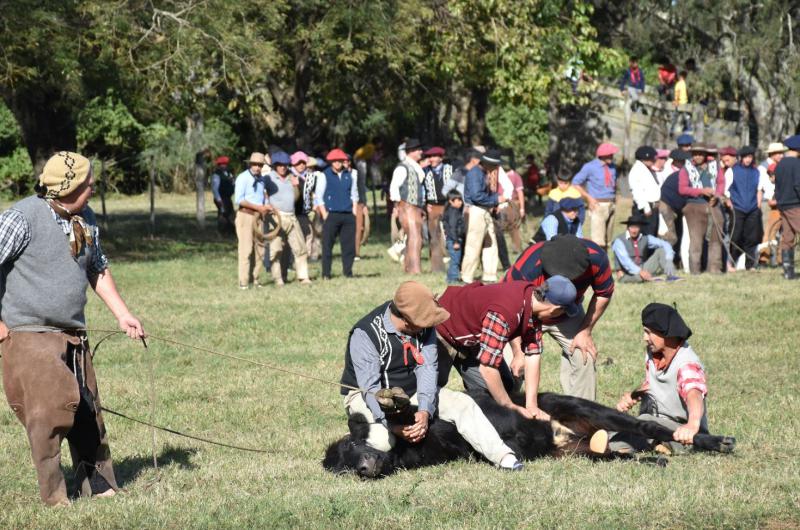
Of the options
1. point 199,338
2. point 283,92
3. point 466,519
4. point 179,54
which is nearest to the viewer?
point 466,519

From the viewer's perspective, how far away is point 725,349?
1128cm

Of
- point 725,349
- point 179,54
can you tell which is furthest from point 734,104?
point 725,349

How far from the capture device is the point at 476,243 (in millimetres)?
16172

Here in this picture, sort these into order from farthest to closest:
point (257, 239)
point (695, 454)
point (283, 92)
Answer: point (283, 92) < point (257, 239) < point (695, 454)

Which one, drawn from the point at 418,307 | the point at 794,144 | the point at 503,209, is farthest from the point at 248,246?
the point at 418,307

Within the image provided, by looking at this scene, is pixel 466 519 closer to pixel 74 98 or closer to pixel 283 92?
pixel 74 98

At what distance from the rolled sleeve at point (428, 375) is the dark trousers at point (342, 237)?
1047 cm

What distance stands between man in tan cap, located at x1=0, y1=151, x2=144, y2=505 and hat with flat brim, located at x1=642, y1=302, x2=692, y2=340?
10.9ft

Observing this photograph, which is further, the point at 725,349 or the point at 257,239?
the point at 257,239

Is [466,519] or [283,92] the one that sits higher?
[283,92]

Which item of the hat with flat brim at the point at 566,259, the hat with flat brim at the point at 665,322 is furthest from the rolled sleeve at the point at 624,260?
the hat with flat brim at the point at 665,322

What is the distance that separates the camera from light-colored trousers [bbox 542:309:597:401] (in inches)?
319

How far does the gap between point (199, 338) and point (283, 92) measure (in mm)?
14825

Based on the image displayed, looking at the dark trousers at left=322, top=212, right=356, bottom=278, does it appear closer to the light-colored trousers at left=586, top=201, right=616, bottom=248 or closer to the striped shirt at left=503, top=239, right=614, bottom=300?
the light-colored trousers at left=586, top=201, right=616, bottom=248
